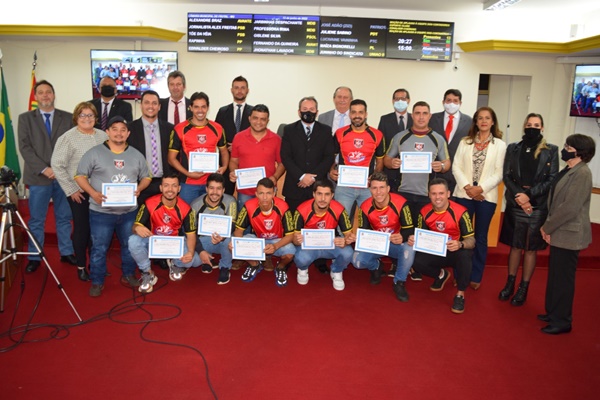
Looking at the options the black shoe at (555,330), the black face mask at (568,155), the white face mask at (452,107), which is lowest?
the black shoe at (555,330)

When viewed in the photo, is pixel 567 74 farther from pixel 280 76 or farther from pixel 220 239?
pixel 220 239

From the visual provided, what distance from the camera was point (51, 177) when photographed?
14.5ft

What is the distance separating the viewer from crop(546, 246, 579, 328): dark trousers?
357cm

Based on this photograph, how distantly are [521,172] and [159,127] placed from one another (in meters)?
3.29

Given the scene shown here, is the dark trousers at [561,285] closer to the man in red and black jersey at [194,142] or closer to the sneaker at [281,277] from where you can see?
the sneaker at [281,277]

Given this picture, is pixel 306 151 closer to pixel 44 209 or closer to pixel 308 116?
pixel 308 116

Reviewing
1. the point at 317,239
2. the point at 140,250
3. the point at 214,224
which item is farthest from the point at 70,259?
the point at 317,239

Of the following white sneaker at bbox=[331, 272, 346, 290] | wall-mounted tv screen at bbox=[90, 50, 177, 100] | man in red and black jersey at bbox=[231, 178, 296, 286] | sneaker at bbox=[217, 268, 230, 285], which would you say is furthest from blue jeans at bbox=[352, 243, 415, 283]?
wall-mounted tv screen at bbox=[90, 50, 177, 100]

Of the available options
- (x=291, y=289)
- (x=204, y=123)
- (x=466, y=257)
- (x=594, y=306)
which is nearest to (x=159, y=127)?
→ (x=204, y=123)

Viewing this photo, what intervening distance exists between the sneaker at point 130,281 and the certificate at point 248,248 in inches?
36.9

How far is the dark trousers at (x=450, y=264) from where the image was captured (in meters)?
4.09

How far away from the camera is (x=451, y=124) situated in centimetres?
488

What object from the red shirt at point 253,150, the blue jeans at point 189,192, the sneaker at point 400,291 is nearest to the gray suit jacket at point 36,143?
the blue jeans at point 189,192

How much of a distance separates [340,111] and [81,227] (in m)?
2.82
